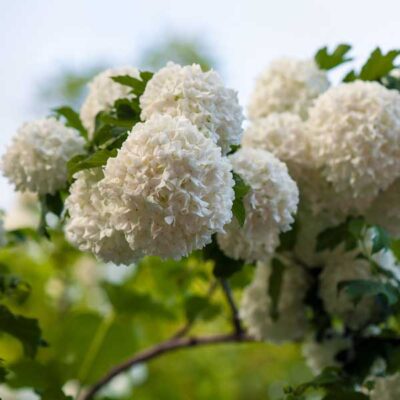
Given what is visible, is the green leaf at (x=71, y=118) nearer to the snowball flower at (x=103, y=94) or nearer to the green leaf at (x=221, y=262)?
the snowball flower at (x=103, y=94)

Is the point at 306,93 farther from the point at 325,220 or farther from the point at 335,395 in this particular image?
the point at 335,395

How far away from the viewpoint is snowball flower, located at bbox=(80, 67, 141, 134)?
129cm

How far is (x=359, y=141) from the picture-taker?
49.4 inches

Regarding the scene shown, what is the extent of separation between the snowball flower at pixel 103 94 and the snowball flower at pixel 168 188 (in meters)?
0.37

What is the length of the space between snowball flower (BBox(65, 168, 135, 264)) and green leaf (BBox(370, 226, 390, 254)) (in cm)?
45

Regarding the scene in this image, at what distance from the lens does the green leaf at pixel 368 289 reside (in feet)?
4.17

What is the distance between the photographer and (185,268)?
6.23ft

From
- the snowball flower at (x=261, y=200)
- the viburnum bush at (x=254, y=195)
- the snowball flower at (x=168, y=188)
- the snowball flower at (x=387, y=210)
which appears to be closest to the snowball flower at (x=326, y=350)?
the viburnum bush at (x=254, y=195)

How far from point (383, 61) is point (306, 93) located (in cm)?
16

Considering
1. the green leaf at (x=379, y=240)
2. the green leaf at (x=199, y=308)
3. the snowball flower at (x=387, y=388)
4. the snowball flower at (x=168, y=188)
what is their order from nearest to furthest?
1. the snowball flower at (x=168, y=188)
2. the green leaf at (x=379, y=240)
3. the snowball flower at (x=387, y=388)
4. the green leaf at (x=199, y=308)

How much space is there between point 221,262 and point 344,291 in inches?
10.9

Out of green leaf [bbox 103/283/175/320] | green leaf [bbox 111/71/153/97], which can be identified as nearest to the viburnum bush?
green leaf [bbox 111/71/153/97]

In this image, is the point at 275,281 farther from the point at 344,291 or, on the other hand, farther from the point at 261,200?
the point at 261,200

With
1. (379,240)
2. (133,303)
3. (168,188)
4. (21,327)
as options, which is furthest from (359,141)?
(133,303)
